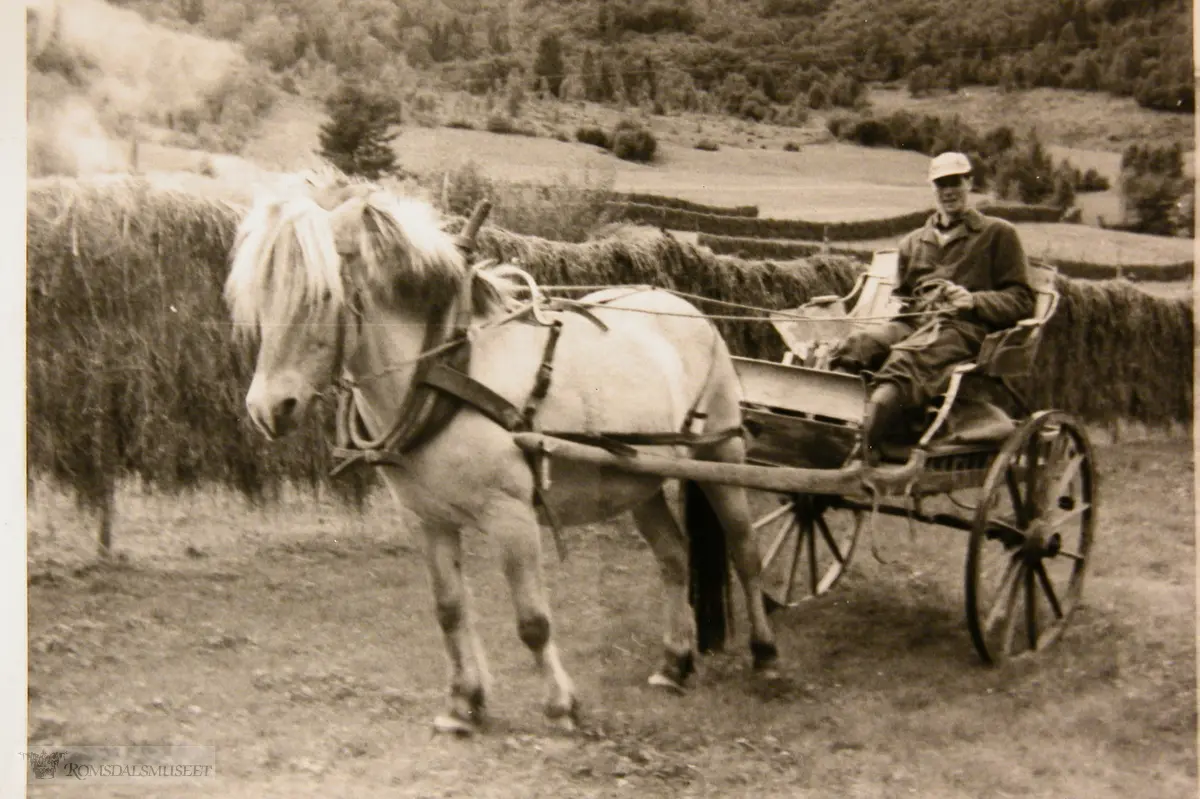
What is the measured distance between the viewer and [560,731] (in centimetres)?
354

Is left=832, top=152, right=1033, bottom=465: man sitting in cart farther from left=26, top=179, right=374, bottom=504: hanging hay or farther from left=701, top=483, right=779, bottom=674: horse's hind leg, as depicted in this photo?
left=26, top=179, right=374, bottom=504: hanging hay

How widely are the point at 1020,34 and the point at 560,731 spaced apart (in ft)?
9.51

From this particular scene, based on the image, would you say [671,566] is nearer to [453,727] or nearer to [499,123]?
[453,727]

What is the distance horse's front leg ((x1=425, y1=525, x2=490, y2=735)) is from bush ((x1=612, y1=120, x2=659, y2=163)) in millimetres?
1507

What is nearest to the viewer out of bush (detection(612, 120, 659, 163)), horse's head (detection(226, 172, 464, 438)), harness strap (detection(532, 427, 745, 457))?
horse's head (detection(226, 172, 464, 438))

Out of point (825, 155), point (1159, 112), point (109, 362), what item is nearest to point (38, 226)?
point (109, 362)

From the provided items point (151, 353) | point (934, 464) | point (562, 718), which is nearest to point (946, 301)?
point (934, 464)

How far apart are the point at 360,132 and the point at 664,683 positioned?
216cm

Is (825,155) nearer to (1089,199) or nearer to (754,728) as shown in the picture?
(1089,199)

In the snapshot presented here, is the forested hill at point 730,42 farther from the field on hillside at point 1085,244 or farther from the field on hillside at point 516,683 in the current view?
the field on hillside at point 516,683

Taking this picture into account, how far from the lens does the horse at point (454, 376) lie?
3.14m

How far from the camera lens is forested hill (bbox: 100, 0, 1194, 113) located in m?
3.86

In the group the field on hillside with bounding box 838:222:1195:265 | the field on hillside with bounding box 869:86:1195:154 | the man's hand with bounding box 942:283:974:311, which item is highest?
the field on hillside with bounding box 869:86:1195:154

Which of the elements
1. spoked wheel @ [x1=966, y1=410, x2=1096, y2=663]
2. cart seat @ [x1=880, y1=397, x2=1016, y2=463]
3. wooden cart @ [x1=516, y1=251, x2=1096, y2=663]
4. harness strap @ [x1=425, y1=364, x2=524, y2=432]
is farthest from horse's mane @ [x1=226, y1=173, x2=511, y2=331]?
spoked wheel @ [x1=966, y1=410, x2=1096, y2=663]
